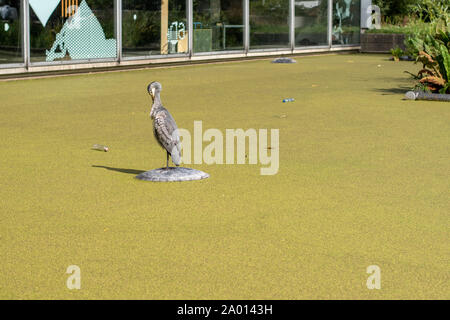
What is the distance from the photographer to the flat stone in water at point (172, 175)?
669 centimetres

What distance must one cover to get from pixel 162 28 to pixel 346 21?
1034 cm

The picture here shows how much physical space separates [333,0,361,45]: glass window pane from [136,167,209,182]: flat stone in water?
928 inches

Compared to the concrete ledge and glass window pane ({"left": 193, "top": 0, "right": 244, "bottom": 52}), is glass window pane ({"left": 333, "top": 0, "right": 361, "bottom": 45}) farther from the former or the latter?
glass window pane ({"left": 193, "top": 0, "right": 244, "bottom": 52})

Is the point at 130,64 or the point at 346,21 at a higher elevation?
the point at 346,21

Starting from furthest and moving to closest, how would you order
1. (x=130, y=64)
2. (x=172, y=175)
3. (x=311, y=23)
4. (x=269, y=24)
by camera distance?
(x=311, y=23) < (x=269, y=24) < (x=130, y=64) < (x=172, y=175)

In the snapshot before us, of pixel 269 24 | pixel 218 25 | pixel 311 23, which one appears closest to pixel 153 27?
pixel 218 25

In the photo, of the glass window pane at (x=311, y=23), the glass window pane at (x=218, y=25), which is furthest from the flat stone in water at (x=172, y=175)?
the glass window pane at (x=311, y=23)

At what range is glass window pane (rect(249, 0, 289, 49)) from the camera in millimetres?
25453

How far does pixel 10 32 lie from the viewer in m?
17.2

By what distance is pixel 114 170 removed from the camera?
723 centimetres

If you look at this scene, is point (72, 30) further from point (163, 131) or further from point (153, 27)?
point (163, 131)

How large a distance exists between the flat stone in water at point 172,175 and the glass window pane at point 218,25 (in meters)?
16.6
